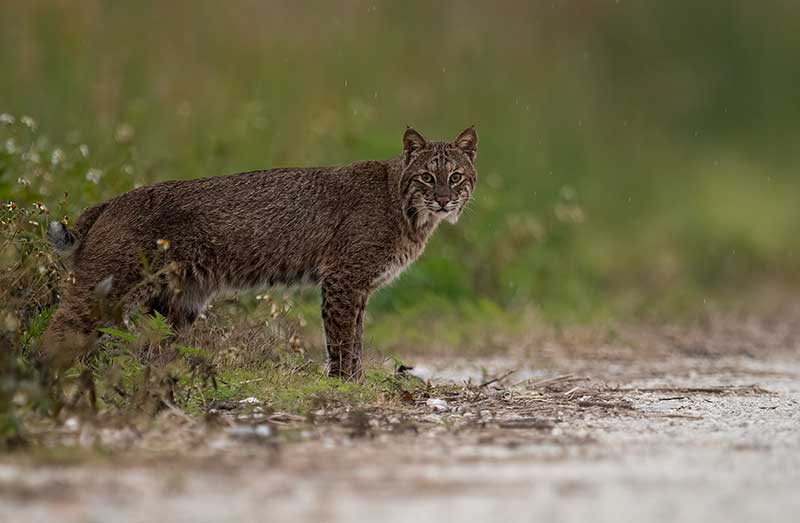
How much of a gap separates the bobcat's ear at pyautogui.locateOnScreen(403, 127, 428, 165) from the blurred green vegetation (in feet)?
6.23

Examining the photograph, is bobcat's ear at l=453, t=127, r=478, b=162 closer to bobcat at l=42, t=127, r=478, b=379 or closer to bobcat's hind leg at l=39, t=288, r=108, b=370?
bobcat at l=42, t=127, r=478, b=379

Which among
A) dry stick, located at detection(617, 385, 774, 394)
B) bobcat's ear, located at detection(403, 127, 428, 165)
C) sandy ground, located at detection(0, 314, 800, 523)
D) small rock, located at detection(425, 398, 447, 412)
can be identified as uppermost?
bobcat's ear, located at detection(403, 127, 428, 165)

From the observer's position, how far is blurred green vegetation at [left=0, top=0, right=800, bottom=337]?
41.8ft

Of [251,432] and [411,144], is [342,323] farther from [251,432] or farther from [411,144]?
[251,432]

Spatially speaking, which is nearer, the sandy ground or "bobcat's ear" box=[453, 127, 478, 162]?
the sandy ground

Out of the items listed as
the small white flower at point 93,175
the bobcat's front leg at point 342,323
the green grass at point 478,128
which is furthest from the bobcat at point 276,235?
the small white flower at point 93,175

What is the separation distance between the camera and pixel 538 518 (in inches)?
172

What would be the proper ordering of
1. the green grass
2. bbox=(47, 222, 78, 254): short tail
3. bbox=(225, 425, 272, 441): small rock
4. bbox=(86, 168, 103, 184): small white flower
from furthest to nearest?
1. the green grass
2. bbox=(86, 168, 103, 184): small white flower
3. bbox=(47, 222, 78, 254): short tail
4. bbox=(225, 425, 272, 441): small rock

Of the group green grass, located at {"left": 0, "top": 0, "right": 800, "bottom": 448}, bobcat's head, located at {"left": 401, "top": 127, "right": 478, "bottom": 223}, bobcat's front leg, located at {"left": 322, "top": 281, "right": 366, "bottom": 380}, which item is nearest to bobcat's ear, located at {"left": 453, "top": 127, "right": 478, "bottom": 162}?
bobcat's head, located at {"left": 401, "top": 127, "right": 478, "bottom": 223}

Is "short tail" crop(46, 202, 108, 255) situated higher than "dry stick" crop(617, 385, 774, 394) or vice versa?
"short tail" crop(46, 202, 108, 255)

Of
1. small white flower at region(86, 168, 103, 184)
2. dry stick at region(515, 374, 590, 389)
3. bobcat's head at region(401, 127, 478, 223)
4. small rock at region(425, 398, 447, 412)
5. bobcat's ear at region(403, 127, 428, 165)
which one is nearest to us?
small rock at region(425, 398, 447, 412)

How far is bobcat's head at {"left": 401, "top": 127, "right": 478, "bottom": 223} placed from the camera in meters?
9.01

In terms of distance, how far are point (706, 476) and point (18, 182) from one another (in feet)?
16.9

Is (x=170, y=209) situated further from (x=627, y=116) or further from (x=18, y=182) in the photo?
(x=627, y=116)
